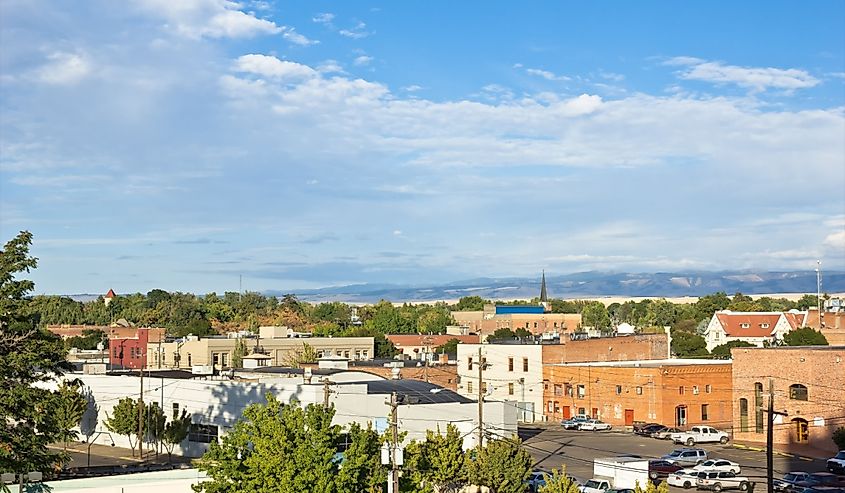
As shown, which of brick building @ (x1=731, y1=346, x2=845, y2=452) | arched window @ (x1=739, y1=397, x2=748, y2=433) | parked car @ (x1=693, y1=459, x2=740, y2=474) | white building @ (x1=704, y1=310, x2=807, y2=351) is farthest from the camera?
white building @ (x1=704, y1=310, x2=807, y2=351)

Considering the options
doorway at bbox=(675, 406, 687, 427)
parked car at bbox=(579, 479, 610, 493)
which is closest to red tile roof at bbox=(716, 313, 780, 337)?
doorway at bbox=(675, 406, 687, 427)

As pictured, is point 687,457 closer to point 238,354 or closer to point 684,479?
point 684,479

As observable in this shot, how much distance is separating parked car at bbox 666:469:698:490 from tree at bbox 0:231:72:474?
31.1 metres

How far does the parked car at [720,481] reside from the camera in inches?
1984

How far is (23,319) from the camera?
34.7 metres

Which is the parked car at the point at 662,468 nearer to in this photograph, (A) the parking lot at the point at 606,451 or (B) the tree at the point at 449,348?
(A) the parking lot at the point at 606,451

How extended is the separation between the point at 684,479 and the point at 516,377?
3416cm

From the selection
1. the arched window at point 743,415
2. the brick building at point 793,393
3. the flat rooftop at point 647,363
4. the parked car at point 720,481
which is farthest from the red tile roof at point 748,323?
the parked car at point 720,481

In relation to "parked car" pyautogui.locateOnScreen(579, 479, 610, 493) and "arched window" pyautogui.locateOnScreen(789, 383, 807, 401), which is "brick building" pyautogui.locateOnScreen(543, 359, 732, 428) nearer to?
"arched window" pyautogui.locateOnScreen(789, 383, 807, 401)

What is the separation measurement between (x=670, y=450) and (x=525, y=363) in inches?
859

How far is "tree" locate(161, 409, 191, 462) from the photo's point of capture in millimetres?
56844

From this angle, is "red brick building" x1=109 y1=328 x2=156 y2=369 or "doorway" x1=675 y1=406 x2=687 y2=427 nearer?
"doorway" x1=675 y1=406 x2=687 y2=427

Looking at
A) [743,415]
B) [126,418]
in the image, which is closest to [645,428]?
[743,415]

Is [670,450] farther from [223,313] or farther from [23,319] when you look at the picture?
[223,313]
